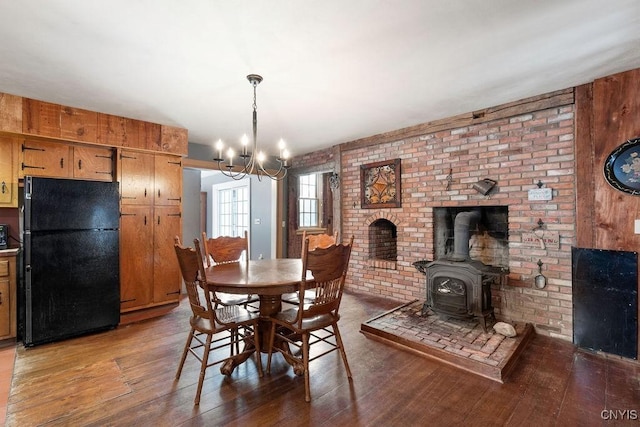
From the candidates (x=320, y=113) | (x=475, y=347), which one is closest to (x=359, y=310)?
(x=475, y=347)

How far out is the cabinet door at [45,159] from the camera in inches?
117

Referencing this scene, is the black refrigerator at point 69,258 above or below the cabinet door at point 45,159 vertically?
below

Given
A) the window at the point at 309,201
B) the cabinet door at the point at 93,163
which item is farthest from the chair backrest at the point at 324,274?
the window at the point at 309,201

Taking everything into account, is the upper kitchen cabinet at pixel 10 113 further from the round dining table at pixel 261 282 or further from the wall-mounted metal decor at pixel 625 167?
the wall-mounted metal decor at pixel 625 167

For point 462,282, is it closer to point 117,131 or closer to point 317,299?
point 317,299

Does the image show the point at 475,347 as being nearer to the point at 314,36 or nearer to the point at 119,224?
the point at 314,36

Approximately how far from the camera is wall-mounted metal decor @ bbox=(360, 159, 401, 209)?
13.6 ft

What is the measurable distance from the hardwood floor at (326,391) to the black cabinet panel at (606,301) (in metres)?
0.15

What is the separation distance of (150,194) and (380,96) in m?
2.90

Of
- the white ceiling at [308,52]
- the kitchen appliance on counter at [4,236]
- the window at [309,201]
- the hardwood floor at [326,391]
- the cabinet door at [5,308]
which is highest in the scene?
the white ceiling at [308,52]

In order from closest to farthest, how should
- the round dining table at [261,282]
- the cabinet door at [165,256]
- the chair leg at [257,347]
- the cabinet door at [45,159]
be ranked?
the round dining table at [261,282]
the chair leg at [257,347]
the cabinet door at [45,159]
the cabinet door at [165,256]

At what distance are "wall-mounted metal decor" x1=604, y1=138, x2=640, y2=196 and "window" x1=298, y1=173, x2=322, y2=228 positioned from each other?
4.50 metres

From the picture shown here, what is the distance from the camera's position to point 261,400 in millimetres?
1965

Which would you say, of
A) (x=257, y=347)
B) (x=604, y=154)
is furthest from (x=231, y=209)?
(x=604, y=154)
